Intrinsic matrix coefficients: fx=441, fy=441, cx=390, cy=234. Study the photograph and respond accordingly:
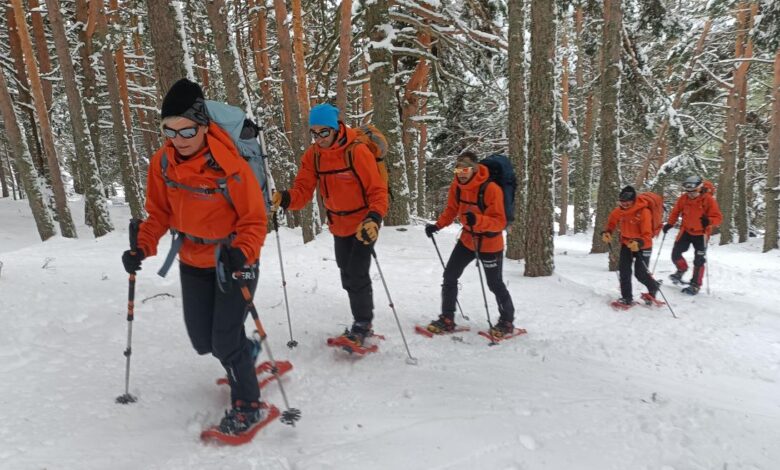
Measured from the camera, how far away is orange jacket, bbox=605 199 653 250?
26.3 ft

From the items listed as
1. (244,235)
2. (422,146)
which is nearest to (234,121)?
(244,235)

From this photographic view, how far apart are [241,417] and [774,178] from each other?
20459 millimetres

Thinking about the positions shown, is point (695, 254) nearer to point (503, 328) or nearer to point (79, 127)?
point (503, 328)

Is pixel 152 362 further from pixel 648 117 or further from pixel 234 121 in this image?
pixel 648 117

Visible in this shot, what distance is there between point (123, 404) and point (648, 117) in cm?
1641

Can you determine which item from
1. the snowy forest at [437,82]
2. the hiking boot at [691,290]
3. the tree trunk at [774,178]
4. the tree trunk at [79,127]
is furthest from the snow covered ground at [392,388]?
the tree trunk at [774,178]

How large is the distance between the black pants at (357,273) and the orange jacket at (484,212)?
1.37 m

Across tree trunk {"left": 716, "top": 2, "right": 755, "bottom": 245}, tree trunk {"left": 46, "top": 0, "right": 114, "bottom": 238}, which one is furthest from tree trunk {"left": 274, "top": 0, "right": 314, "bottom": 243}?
tree trunk {"left": 716, "top": 2, "right": 755, "bottom": 245}

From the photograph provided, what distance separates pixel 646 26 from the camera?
14.4 m

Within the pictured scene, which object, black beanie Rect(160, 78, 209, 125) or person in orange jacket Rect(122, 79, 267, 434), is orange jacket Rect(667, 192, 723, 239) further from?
black beanie Rect(160, 78, 209, 125)

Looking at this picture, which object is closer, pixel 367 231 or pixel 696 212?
pixel 367 231

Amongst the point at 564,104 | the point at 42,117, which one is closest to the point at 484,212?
the point at 42,117

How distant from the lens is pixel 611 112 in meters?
11.4

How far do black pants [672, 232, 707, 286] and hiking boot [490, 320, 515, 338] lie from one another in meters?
6.57
